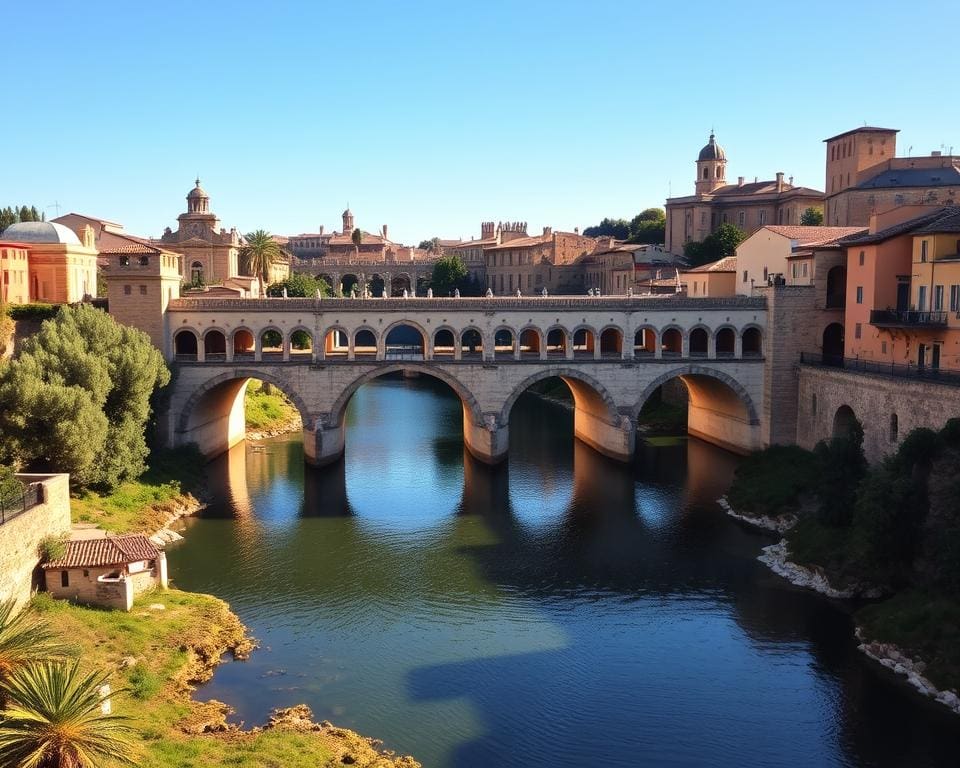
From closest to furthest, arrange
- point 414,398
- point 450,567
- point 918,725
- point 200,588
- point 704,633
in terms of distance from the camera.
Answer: point 918,725
point 704,633
point 200,588
point 450,567
point 414,398

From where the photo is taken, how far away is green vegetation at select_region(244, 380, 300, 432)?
61.0 meters

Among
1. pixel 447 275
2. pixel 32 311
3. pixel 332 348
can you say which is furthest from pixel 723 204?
pixel 32 311

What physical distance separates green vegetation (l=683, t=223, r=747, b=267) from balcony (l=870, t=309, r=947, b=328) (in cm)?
4085

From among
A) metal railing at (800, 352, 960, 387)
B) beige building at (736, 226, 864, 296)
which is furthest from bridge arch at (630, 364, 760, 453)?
beige building at (736, 226, 864, 296)

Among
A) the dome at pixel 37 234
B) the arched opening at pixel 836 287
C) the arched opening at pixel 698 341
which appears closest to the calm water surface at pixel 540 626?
the arched opening at pixel 698 341

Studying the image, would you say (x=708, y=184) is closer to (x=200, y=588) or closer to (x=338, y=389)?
(x=338, y=389)

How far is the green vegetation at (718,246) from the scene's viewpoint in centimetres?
8206

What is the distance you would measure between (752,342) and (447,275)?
58993 millimetres

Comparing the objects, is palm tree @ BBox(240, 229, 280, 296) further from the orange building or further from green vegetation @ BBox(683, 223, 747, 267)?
the orange building

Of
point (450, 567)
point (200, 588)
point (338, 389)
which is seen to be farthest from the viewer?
point (338, 389)

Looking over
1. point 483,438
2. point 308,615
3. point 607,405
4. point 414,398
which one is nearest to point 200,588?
point 308,615

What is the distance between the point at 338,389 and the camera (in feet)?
159

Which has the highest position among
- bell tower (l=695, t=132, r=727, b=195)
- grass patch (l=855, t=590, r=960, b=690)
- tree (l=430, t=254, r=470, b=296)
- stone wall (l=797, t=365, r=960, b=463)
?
bell tower (l=695, t=132, r=727, b=195)

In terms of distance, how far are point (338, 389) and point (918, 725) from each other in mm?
33072
